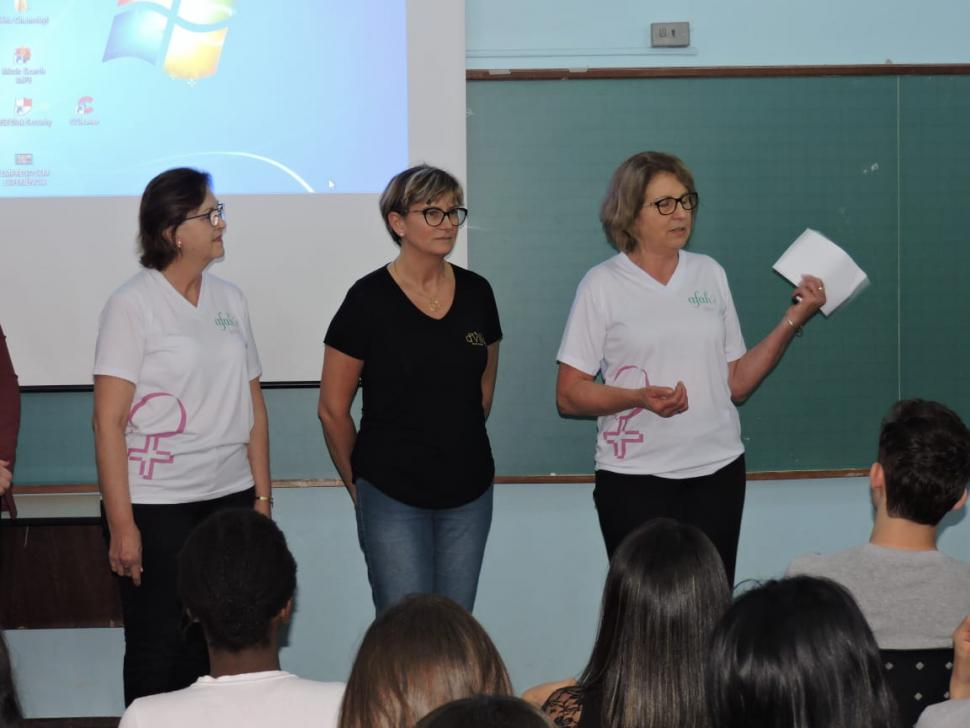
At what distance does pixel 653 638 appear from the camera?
4.93 feet

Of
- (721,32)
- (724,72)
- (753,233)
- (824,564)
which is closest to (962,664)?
(824,564)

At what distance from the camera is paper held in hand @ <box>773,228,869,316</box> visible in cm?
311

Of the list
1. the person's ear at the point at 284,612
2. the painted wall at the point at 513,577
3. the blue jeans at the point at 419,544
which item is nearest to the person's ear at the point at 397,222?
the blue jeans at the point at 419,544

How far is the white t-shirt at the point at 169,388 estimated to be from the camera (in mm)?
2551

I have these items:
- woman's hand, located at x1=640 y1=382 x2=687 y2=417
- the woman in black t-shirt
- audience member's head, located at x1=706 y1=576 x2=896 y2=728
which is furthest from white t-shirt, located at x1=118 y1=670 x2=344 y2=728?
woman's hand, located at x1=640 y1=382 x2=687 y2=417

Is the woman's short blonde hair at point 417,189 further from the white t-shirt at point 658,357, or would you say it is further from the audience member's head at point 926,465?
the audience member's head at point 926,465

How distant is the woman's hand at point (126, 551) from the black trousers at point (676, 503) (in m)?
1.12

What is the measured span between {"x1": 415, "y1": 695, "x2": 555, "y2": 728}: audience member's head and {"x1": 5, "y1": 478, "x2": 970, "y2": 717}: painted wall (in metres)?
2.51

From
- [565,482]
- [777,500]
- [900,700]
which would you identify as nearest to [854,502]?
[777,500]

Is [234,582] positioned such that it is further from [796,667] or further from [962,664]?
[962,664]

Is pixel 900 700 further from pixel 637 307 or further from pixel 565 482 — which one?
pixel 565 482

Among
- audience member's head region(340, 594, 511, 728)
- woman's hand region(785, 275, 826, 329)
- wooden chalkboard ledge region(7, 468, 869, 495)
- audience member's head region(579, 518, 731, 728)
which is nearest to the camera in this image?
audience member's head region(340, 594, 511, 728)

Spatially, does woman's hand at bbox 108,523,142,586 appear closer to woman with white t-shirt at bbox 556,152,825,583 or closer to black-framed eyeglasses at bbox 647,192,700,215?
woman with white t-shirt at bbox 556,152,825,583

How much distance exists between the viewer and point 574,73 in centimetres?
330
